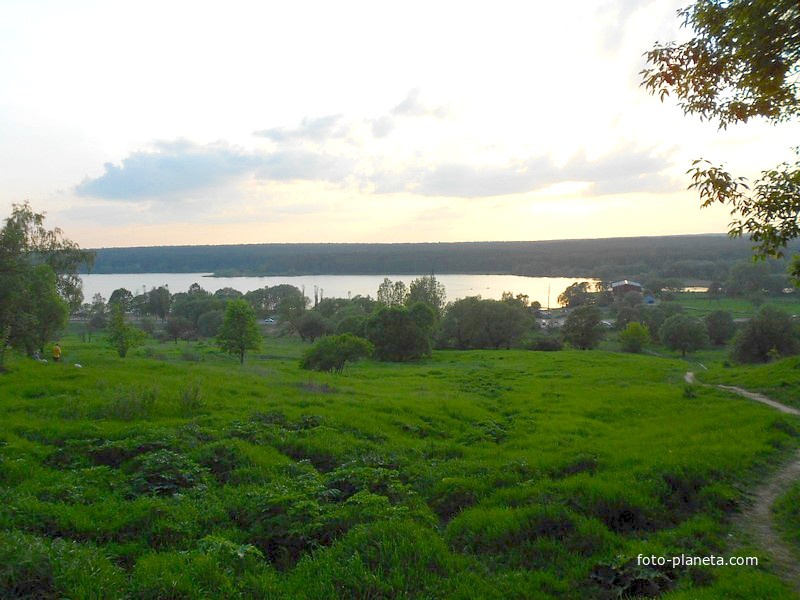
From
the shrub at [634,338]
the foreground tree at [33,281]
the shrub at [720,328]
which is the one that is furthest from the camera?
the shrub at [720,328]

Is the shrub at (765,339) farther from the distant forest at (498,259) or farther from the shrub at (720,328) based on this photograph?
the distant forest at (498,259)

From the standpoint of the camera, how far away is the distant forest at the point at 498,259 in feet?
479

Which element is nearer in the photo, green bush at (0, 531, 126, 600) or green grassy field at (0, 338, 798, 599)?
green bush at (0, 531, 126, 600)

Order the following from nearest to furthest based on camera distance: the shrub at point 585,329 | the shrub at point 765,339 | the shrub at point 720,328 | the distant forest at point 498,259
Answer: the shrub at point 765,339 < the shrub at point 585,329 < the shrub at point 720,328 < the distant forest at point 498,259

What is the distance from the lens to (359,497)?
729 cm

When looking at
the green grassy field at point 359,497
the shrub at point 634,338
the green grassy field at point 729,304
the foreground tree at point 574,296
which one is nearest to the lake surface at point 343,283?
the foreground tree at point 574,296

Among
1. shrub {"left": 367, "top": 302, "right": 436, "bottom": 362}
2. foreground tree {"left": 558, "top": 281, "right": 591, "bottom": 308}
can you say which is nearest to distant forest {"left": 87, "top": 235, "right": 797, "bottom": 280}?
foreground tree {"left": 558, "top": 281, "right": 591, "bottom": 308}

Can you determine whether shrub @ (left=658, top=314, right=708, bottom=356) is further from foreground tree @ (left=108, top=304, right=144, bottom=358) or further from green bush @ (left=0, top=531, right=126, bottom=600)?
green bush @ (left=0, top=531, right=126, bottom=600)

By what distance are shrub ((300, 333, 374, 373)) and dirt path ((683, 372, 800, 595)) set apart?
73.8ft

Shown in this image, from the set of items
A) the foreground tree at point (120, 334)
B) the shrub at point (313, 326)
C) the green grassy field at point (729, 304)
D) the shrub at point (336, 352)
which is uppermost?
the foreground tree at point (120, 334)

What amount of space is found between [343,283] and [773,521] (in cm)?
15424

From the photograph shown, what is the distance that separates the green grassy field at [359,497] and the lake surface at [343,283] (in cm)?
10109

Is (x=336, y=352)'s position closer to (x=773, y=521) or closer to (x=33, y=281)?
(x=33, y=281)

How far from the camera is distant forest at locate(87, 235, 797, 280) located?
146000 millimetres
